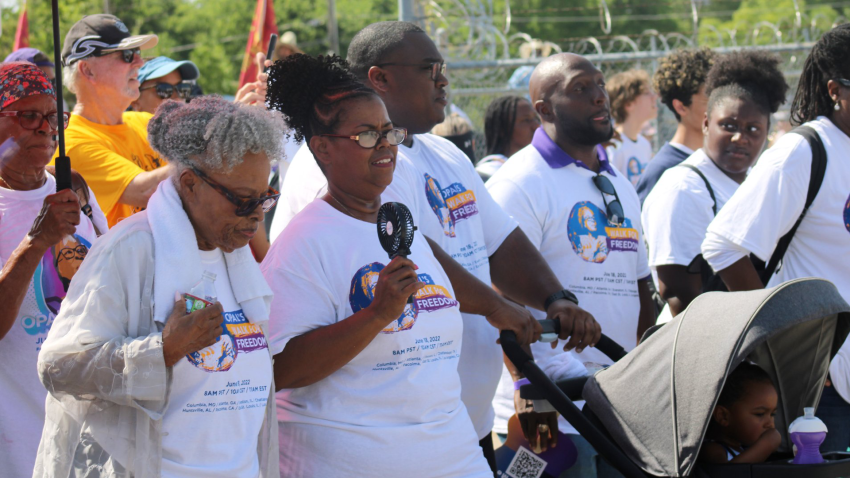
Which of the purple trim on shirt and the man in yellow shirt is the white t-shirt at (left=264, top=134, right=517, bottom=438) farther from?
the man in yellow shirt

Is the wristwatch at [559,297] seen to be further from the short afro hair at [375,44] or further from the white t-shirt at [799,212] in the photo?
the short afro hair at [375,44]

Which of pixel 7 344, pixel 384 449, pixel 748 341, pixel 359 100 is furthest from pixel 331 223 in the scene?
pixel 748 341

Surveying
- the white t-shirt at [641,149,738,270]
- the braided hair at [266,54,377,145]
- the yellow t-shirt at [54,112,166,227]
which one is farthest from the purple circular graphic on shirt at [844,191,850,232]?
the yellow t-shirt at [54,112,166,227]

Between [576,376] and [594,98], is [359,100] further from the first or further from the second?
[594,98]

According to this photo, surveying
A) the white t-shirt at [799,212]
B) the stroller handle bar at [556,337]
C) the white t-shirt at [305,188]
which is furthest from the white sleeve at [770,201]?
the white t-shirt at [305,188]

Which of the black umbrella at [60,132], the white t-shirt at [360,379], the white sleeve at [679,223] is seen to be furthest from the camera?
the white sleeve at [679,223]

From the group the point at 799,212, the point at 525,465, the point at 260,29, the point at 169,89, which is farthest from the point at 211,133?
the point at 260,29

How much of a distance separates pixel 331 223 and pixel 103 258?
78 cm

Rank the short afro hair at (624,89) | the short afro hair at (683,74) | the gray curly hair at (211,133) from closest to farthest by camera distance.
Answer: the gray curly hair at (211,133), the short afro hair at (683,74), the short afro hair at (624,89)

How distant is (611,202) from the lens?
433cm

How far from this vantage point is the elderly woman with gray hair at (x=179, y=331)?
2.43m

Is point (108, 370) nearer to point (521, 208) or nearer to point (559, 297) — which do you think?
point (559, 297)

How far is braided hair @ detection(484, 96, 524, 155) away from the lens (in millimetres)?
7395

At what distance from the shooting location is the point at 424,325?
2963mm
